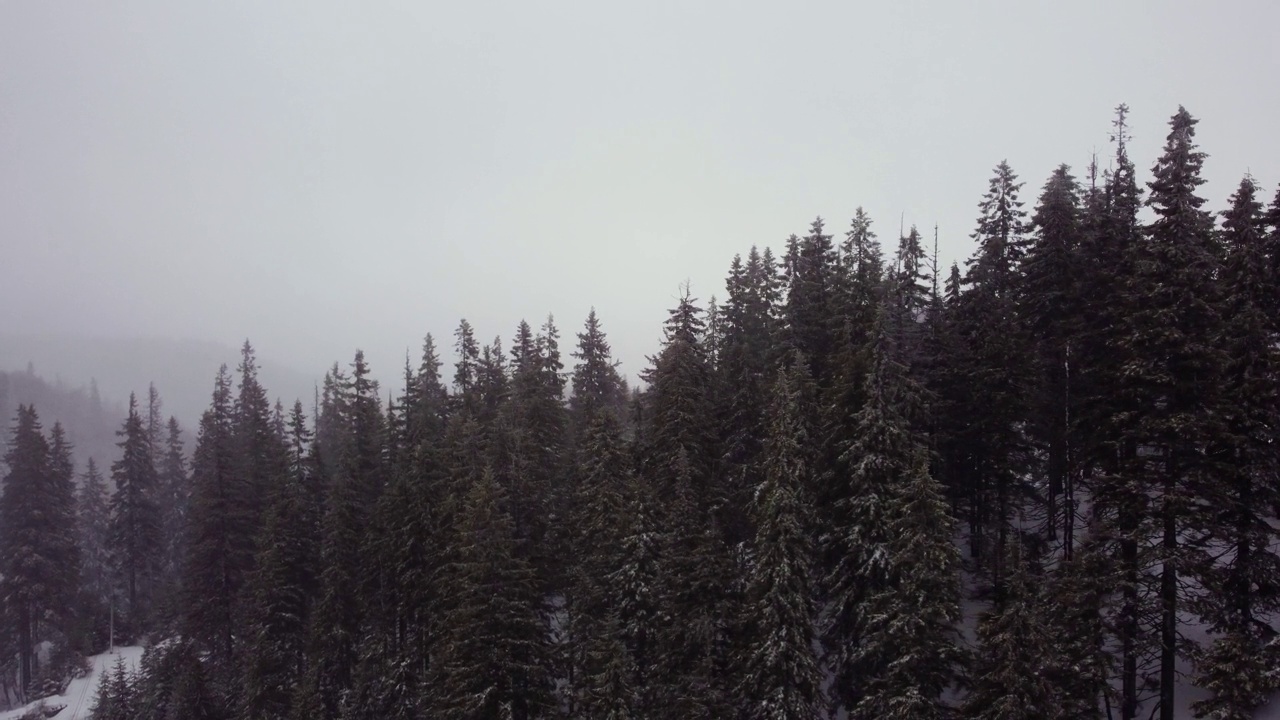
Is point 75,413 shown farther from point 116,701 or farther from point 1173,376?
point 1173,376

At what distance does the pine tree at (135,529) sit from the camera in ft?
182

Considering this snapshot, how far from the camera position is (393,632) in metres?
34.5

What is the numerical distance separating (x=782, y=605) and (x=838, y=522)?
4.67 m

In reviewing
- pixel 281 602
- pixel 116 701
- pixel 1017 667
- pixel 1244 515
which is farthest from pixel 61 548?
pixel 1244 515

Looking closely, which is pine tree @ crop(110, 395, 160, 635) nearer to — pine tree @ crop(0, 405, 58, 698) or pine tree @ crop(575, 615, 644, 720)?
pine tree @ crop(0, 405, 58, 698)

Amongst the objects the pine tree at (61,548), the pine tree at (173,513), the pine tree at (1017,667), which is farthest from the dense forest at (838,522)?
the pine tree at (173,513)

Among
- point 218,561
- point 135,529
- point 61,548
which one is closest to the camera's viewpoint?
point 218,561

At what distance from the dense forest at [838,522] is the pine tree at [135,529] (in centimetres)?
625

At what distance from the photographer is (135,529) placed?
5584cm

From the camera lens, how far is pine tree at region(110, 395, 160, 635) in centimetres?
5534

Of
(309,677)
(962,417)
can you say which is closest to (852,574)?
(962,417)

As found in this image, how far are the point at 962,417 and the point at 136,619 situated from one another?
2577 inches

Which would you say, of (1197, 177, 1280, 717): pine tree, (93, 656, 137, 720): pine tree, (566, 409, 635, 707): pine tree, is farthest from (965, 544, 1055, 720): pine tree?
(93, 656, 137, 720): pine tree

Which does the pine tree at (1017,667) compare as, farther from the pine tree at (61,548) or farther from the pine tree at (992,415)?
the pine tree at (61,548)
